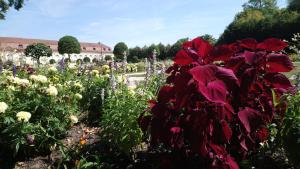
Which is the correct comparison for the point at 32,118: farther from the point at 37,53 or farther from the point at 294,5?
the point at 294,5

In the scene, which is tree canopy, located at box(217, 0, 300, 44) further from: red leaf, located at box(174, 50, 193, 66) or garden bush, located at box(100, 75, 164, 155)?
red leaf, located at box(174, 50, 193, 66)

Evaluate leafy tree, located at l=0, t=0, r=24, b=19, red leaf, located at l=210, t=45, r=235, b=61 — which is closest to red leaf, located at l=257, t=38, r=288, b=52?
red leaf, located at l=210, t=45, r=235, b=61

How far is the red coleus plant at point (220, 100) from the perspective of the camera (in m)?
1.96

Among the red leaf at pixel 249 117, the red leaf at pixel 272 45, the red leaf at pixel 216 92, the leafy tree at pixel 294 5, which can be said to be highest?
the leafy tree at pixel 294 5

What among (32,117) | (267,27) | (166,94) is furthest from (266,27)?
(166,94)

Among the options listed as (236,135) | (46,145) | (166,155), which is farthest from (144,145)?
(236,135)

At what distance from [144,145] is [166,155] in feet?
4.52

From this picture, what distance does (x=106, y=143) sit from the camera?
3676 mm

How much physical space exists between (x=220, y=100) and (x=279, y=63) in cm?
62

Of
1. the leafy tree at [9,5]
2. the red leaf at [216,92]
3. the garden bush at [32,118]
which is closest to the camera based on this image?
the red leaf at [216,92]

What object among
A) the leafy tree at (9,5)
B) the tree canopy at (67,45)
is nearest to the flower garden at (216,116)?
the leafy tree at (9,5)

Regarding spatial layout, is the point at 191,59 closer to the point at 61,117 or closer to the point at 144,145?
the point at 144,145

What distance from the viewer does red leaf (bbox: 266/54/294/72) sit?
7.23ft

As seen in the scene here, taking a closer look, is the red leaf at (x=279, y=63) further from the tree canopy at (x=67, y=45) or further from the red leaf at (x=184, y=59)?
the tree canopy at (x=67, y=45)
